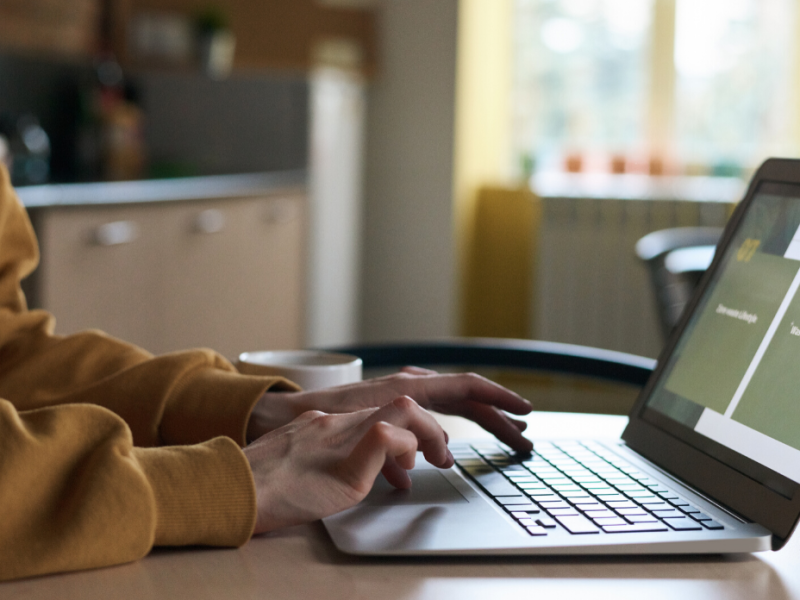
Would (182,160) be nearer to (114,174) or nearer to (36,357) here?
(114,174)

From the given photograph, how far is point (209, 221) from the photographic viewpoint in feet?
9.00

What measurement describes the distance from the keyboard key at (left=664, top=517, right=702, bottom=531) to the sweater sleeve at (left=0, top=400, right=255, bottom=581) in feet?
0.81

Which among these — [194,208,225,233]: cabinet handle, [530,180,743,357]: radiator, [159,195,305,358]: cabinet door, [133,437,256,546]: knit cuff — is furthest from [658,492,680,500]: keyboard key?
[530,180,743,357]: radiator

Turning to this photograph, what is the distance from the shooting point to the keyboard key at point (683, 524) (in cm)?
56

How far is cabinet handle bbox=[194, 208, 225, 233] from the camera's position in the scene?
8.84 ft

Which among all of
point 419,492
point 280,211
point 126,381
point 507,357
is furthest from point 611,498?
point 280,211

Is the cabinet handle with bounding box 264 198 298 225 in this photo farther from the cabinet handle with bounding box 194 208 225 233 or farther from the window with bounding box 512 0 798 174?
the window with bounding box 512 0 798 174

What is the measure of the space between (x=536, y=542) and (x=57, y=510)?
266mm

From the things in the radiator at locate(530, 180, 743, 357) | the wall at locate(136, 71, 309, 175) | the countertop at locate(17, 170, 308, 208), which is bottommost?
the radiator at locate(530, 180, 743, 357)

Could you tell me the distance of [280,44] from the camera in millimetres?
3379

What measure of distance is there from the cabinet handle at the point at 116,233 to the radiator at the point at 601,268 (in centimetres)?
167

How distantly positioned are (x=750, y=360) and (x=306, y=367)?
1.21ft

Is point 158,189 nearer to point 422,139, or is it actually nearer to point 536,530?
point 422,139

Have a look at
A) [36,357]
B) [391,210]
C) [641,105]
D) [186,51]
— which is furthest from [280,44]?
[36,357]
